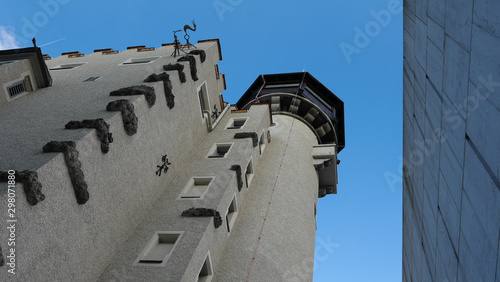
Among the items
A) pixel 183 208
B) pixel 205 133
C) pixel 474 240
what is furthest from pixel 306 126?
pixel 474 240

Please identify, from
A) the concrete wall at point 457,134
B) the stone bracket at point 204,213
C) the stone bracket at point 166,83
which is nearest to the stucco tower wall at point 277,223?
the stone bracket at point 204,213

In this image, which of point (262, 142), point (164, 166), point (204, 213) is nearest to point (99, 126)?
point (204, 213)

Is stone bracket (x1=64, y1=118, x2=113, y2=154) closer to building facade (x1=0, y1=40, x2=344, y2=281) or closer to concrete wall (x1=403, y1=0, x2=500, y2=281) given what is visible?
building facade (x1=0, y1=40, x2=344, y2=281)

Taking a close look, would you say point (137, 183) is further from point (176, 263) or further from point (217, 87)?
point (217, 87)

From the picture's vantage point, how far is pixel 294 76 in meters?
36.3

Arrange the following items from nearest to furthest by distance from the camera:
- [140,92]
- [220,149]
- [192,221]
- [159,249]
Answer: [159,249], [192,221], [140,92], [220,149]

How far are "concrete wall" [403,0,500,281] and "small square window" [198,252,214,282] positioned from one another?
7.22 meters

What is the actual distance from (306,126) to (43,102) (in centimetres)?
1988

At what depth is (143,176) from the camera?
626 inches

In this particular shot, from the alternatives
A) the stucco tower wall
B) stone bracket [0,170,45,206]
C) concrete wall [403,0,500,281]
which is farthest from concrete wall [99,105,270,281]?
concrete wall [403,0,500,281]

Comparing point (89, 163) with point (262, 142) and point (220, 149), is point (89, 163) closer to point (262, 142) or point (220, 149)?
point (220, 149)

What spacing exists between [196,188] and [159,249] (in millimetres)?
4271

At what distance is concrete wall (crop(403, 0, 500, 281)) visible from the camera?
6.52m

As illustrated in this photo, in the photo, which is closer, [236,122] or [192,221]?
[192,221]
